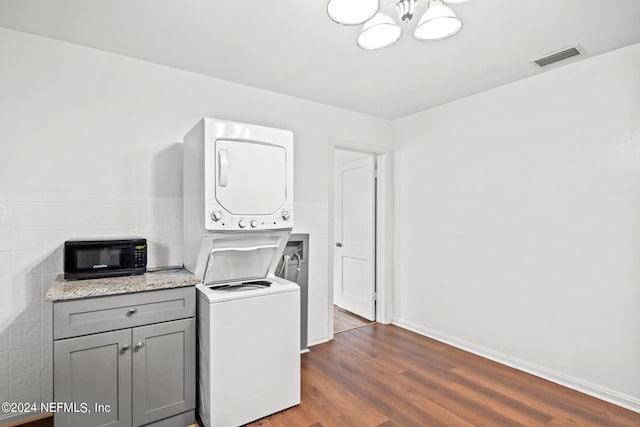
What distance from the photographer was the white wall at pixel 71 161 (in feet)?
6.87

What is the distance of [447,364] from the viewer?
2957mm

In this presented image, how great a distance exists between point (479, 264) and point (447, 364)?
985 mm

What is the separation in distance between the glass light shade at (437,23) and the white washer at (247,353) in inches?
69.9

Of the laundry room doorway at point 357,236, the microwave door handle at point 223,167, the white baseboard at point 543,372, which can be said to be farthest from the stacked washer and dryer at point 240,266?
the white baseboard at point 543,372

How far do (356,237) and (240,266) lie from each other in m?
2.26

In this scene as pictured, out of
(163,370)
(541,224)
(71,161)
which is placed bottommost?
(163,370)

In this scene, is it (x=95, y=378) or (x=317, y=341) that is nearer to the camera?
(x=95, y=378)

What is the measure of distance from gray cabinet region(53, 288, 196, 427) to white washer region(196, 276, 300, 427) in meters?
0.14

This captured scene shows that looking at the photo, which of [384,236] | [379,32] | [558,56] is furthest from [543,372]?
[379,32]

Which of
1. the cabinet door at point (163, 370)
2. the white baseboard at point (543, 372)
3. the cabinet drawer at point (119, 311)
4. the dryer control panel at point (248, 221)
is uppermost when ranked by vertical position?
the dryer control panel at point (248, 221)

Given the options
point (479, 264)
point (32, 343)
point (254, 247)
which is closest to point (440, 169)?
point (479, 264)

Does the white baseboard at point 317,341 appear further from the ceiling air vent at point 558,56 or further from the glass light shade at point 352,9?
the ceiling air vent at point 558,56

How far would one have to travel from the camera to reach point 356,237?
14.3 feet

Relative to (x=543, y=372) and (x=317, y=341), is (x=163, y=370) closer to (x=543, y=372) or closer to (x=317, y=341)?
(x=317, y=341)
